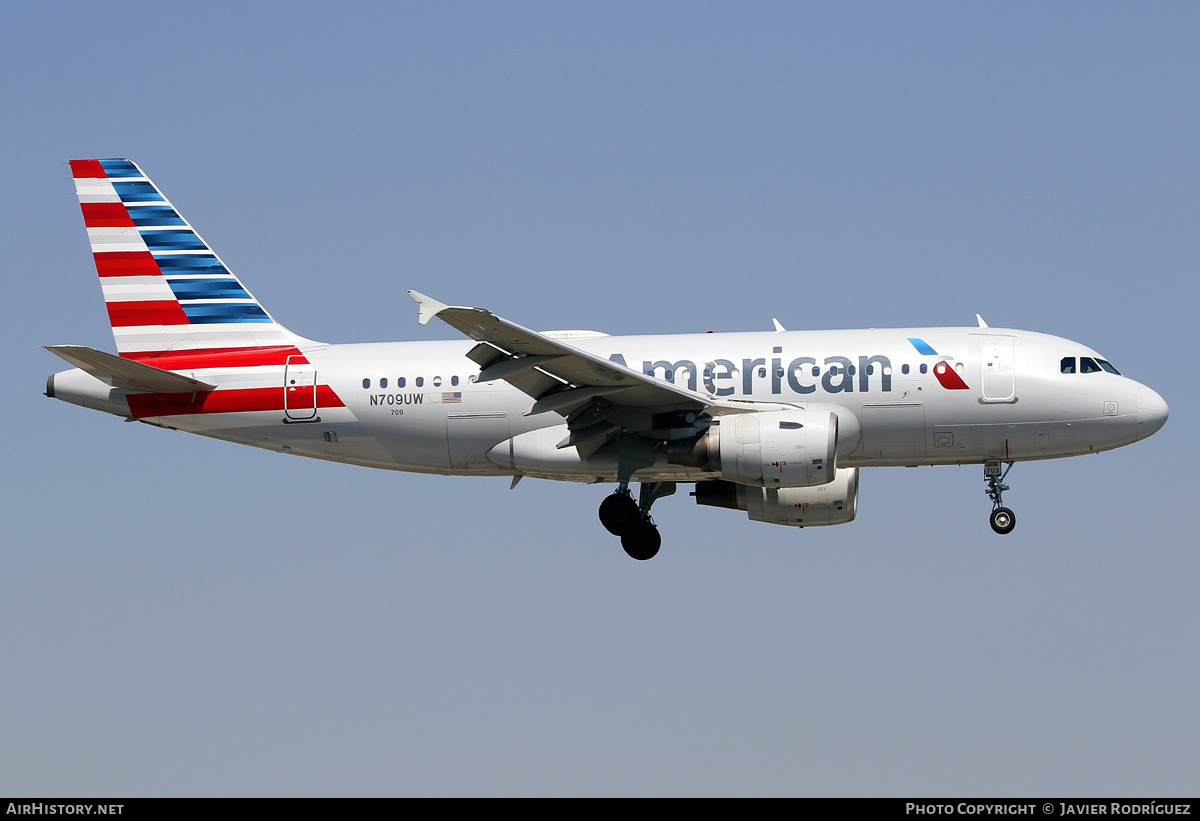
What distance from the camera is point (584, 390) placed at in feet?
98.3

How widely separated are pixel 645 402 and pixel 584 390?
4.36 feet

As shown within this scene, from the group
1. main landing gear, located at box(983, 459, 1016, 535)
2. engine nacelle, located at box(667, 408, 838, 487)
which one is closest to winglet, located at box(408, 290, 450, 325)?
engine nacelle, located at box(667, 408, 838, 487)

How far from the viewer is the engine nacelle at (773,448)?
29391 millimetres

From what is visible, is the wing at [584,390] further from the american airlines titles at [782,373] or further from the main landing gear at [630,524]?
the main landing gear at [630,524]

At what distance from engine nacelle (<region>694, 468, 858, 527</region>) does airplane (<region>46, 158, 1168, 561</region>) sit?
44 millimetres

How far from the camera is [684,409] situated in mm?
30578

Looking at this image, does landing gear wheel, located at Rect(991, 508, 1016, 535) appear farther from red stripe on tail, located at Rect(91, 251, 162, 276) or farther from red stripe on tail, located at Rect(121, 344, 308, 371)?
red stripe on tail, located at Rect(91, 251, 162, 276)

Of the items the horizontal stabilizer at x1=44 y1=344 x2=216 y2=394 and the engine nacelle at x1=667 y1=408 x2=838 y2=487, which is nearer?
the engine nacelle at x1=667 y1=408 x2=838 y2=487

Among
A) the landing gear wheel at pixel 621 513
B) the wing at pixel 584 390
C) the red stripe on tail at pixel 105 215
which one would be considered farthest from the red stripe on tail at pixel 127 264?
the landing gear wheel at pixel 621 513

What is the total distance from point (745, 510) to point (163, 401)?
42.8ft

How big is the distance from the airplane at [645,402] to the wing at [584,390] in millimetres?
44

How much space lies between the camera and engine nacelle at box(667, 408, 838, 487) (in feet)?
96.4

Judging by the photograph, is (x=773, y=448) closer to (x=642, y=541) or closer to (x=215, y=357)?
(x=642, y=541)
